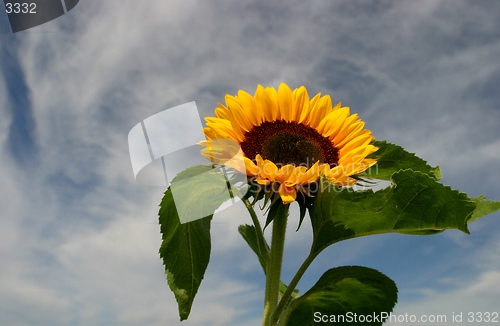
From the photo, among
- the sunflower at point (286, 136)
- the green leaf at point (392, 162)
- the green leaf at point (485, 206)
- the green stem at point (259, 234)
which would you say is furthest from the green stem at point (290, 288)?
the green leaf at point (485, 206)

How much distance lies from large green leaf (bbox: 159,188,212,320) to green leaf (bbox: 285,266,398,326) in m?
0.38

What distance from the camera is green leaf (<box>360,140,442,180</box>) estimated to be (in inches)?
83.9

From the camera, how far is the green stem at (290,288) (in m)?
1.92

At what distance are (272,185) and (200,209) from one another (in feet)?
0.96

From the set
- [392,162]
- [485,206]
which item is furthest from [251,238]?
[485,206]

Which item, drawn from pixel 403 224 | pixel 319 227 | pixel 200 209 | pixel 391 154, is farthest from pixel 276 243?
pixel 391 154

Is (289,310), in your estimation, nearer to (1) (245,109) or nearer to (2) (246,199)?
(2) (246,199)

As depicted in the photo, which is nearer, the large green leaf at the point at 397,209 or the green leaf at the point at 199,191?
the large green leaf at the point at 397,209

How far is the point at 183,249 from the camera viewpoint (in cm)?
206

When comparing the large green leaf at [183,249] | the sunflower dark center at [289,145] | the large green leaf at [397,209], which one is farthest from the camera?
the sunflower dark center at [289,145]

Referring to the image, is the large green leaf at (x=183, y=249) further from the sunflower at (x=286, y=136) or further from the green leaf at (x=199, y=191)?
the sunflower at (x=286, y=136)

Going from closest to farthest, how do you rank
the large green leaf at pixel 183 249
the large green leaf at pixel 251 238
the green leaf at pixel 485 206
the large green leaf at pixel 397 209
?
the large green leaf at pixel 397 209 < the green leaf at pixel 485 206 < the large green leaf at pixel 183 249 < the large green leaf at pixel 251 238

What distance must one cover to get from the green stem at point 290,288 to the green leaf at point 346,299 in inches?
1.5

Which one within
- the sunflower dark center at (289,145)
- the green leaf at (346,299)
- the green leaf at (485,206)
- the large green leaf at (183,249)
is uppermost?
the sunflower dark center at (289,145)
